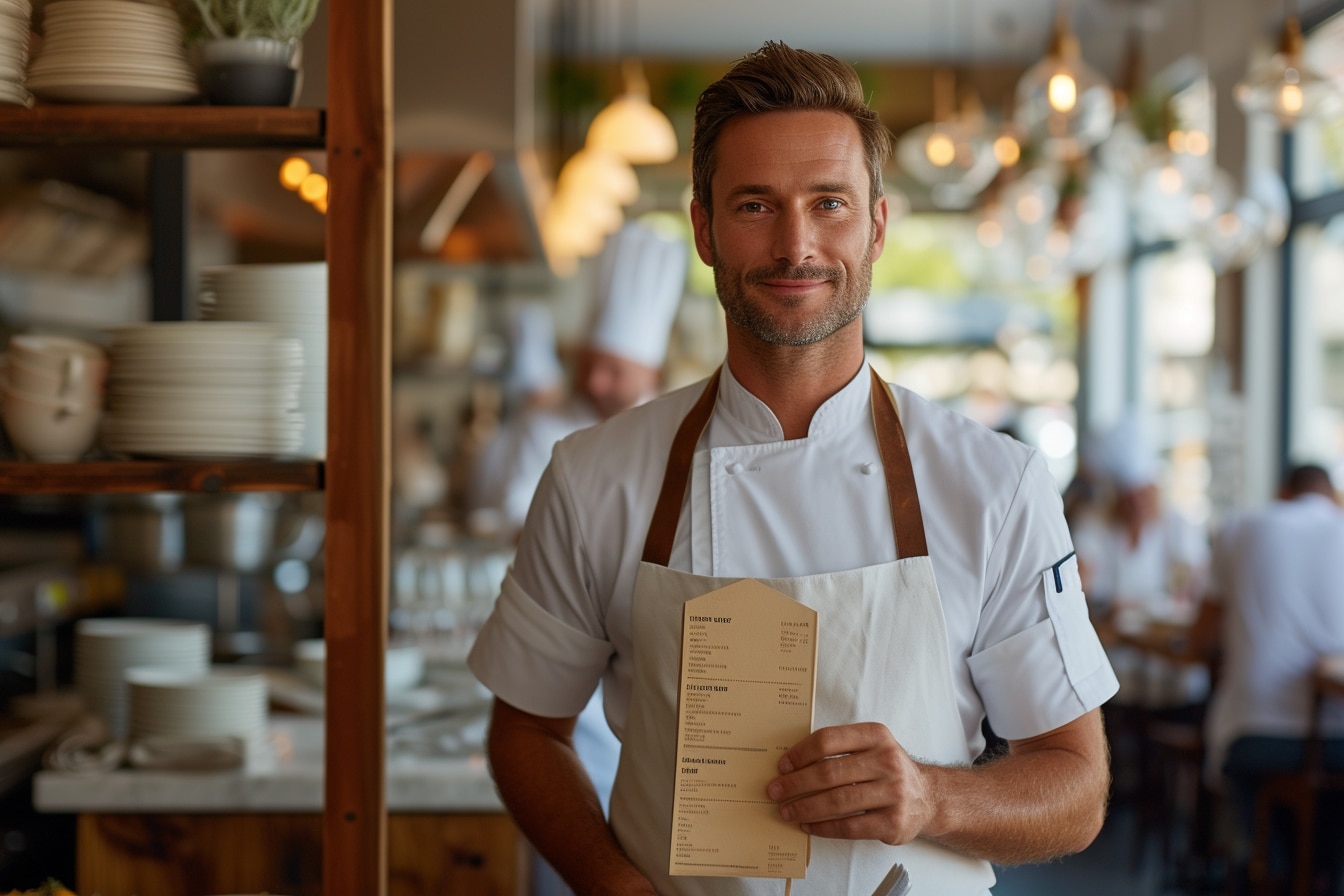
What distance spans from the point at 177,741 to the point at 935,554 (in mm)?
1291

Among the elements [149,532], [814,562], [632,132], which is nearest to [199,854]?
[814,562]

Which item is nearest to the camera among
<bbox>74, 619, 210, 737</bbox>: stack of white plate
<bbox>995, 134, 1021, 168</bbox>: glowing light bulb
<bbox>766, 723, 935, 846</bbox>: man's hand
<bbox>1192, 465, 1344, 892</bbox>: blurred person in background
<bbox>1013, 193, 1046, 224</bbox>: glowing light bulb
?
<bbox>766, 723, 935, 846</bbox>: man's hand

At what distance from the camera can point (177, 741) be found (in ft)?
7.01

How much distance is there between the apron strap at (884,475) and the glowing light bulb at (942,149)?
3.19m

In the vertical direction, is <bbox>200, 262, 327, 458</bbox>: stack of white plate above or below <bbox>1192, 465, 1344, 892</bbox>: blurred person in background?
above

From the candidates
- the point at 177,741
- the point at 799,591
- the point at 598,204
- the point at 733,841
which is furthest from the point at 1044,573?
the point at 598,204

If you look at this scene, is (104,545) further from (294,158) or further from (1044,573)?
(1044,573)

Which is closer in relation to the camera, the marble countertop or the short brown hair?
the short brown hair

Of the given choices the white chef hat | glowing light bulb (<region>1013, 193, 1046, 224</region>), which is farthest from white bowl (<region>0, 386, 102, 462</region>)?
glowing light bulb (<region>1013, 193, 1046, 224</region>)

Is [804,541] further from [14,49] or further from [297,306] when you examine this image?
[14,49]

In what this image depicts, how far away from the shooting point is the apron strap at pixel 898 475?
147 cm

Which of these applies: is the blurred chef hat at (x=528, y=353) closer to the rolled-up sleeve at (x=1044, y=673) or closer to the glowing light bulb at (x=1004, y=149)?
the glowing light bulb at (x=1004, y=149)

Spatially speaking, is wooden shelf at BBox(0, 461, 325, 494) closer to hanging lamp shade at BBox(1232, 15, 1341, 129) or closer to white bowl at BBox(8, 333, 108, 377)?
white bowl at BBox(8, 333, 108, 377)

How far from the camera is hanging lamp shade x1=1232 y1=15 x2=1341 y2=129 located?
3.23 metres
